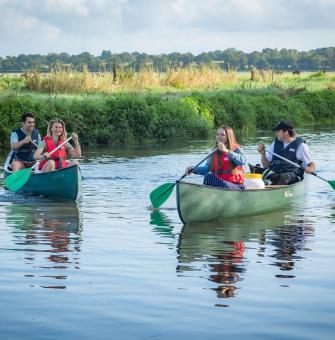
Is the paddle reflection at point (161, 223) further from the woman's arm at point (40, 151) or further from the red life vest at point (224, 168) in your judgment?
the woman's arm at point (40, 151)

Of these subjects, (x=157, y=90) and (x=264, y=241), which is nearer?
(x=264, y=241)

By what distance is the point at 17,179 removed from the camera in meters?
14.5

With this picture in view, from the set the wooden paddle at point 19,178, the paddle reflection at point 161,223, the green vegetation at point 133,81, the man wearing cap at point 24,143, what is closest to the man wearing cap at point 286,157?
the paddle reflection at point 161,223

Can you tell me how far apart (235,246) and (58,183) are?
4455 mm

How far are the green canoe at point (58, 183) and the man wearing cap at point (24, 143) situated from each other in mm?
898

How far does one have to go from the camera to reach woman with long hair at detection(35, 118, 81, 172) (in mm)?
14500

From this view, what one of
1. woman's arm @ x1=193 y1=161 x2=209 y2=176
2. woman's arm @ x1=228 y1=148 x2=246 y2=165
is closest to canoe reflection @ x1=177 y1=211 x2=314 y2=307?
woman's arm @ x1=193 y1=161 x2=209 y2=176

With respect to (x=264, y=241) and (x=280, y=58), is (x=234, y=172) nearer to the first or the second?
(x=264, y=241)

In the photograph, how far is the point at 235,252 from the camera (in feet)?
33.7

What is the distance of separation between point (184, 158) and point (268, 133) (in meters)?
8.28

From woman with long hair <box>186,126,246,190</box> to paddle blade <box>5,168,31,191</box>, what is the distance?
9.89 ft

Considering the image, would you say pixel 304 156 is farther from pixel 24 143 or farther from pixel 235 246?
pixel 24 143

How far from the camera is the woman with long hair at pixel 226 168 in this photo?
12289mm

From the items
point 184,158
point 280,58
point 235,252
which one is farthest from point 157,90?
point 280,58
